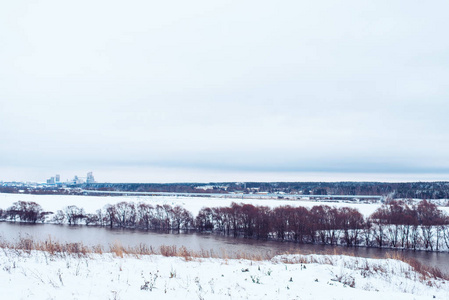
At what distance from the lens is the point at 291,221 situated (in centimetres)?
3903

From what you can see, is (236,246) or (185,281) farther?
(236,246)

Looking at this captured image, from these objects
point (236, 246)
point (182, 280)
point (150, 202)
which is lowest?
point (236, 246)

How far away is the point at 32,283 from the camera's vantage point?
584cm

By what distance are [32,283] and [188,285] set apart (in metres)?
3.02

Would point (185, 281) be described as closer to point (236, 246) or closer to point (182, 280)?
point (182, 280)

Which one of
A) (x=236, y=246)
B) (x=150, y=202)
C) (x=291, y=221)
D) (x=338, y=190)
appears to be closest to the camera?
(x=236, y=246)

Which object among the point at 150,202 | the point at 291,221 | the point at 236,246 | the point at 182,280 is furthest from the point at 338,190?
the point at 182,280

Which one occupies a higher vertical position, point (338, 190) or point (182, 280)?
point (182, 280)

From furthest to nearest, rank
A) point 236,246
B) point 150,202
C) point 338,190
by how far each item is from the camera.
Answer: point 338,190
point 150,202
point 236,246

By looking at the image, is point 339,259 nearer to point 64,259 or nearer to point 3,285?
point 64,259

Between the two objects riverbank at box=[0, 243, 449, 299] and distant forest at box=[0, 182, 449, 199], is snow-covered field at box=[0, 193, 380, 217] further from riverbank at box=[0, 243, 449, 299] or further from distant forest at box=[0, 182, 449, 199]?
riverbank at box=[0, 243, 449, 299]

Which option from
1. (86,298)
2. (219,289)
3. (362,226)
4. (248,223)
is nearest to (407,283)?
(219,289)

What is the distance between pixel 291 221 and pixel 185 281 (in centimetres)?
3384

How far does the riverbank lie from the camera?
5883 mm
